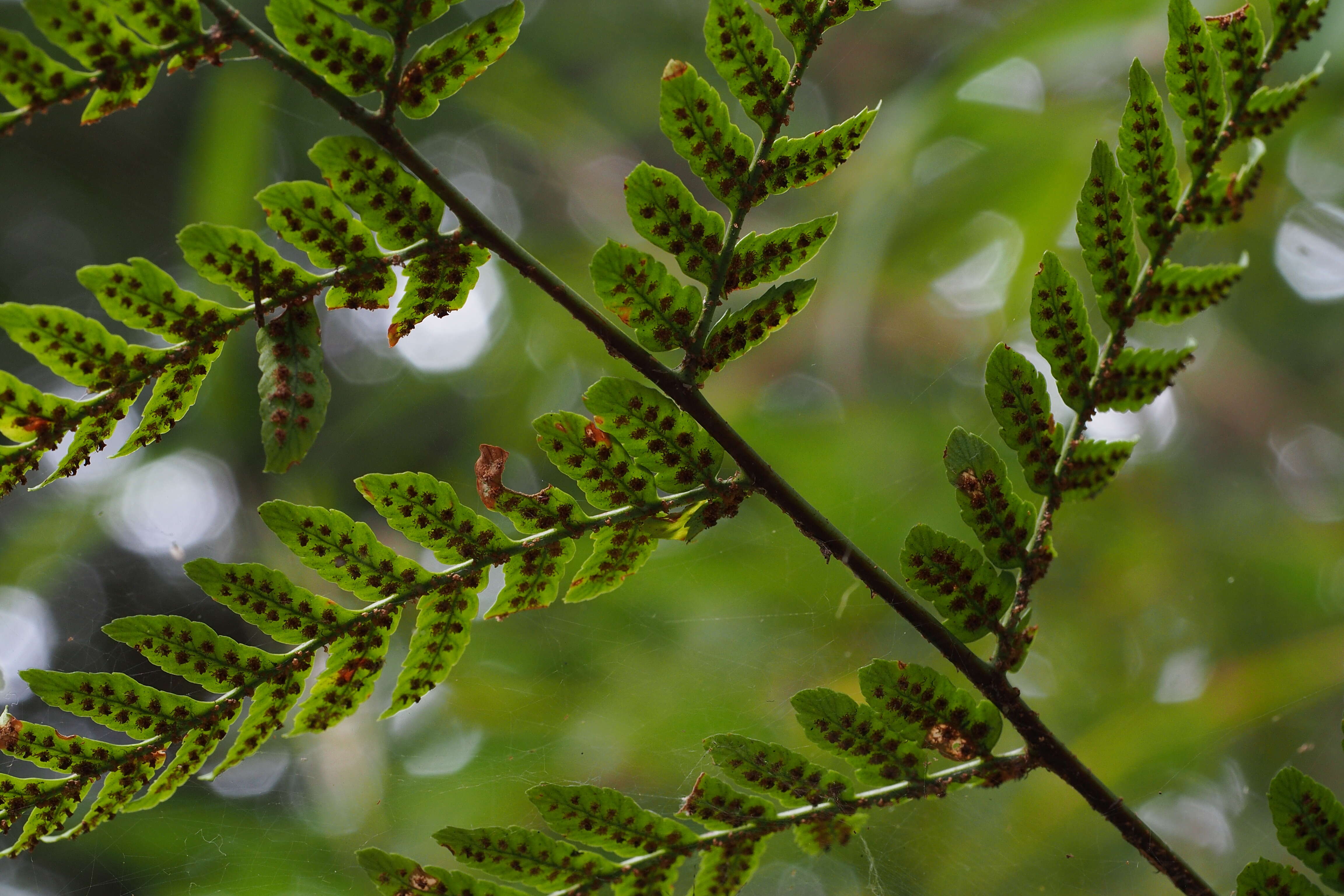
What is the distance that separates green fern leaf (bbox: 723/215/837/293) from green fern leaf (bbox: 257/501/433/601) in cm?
44

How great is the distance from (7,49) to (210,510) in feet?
7.76

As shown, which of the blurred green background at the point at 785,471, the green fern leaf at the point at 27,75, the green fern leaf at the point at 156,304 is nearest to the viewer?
the green fern leaf at the point at 27,75

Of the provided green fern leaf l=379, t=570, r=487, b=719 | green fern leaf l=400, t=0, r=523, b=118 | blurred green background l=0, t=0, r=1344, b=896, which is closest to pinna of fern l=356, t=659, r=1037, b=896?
green fern leaf l=379, t=570, r=487, b=719

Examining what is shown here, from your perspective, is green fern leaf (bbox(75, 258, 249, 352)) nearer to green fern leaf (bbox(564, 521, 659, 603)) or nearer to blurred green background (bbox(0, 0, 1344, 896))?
green fern leaf (bbox(564, 521, 659, 603))

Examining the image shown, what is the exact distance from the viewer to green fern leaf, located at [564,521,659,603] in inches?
32.9

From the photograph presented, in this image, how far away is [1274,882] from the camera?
2.61 feet

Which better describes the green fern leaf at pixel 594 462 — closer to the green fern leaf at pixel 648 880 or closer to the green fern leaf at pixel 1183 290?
the green fern leaf at pixel 648 880

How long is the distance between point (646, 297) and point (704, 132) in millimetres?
161

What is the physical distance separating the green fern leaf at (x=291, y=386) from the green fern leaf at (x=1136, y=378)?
85 centimetres

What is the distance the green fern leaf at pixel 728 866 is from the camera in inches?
34.6

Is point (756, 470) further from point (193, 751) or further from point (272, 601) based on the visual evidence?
point (193, 751)

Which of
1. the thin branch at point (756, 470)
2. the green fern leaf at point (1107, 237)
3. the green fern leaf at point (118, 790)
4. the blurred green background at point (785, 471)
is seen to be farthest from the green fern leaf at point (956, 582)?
the blurred green background at point (785, 471)

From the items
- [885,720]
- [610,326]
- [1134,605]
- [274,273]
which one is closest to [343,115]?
[274,273]

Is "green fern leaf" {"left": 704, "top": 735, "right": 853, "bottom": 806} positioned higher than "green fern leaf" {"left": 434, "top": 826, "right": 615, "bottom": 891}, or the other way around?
"green fern leaf" {"left": 704, "top": 735, "right": 853, "bottom": 806}
